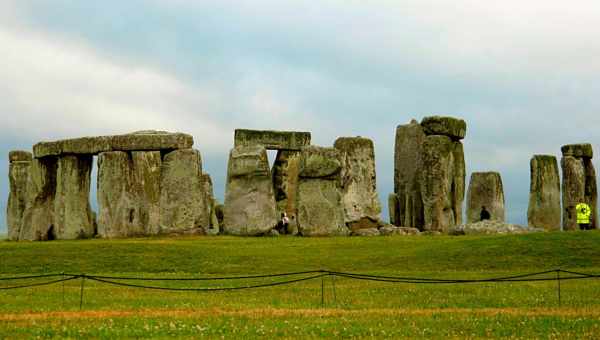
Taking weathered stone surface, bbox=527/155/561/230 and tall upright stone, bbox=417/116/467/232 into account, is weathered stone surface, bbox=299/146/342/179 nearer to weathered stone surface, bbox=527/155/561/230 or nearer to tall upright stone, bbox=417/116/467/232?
tall upright stone, bbox=417/116/467/232

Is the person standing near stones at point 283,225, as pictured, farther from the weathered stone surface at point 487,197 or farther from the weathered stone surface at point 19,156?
the weathered stone surface at point 19,156

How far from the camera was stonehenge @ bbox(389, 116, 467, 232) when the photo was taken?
4144cm

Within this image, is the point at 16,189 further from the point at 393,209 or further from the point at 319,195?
the point at 393,209

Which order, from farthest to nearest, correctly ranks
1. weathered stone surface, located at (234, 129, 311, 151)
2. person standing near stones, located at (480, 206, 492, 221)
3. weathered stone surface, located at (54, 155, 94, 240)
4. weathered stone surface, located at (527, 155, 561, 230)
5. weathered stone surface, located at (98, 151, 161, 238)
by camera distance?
person standing near stones, located at (480, 206, 492, 221) < weathered stone surface, located at (527, 155, 561, 230) < weathered stone surface, located at (234, 129, 311, 151) < weathered stone surface, located at (54, 155, 94, 240) < weathered stone surface, located at (98, 151, 161, 238)

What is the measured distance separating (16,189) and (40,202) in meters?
5.79

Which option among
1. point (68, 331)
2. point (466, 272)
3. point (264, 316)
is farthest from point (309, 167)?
point (68, 331)

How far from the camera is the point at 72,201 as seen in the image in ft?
128

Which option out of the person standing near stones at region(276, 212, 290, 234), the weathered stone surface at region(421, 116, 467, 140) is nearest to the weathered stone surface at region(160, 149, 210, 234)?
the person standing near stones at region(276, 212, 290, 234)

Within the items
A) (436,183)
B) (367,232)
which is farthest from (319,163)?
(436,183)

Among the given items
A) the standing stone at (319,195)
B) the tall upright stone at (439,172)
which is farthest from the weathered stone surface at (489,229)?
the standing stone at (319,195)

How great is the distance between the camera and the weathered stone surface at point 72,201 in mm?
39000

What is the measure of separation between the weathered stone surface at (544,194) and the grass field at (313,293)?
13.9 m

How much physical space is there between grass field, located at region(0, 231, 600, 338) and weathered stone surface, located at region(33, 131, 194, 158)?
4198mm

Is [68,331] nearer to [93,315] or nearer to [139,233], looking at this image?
[93,315]
